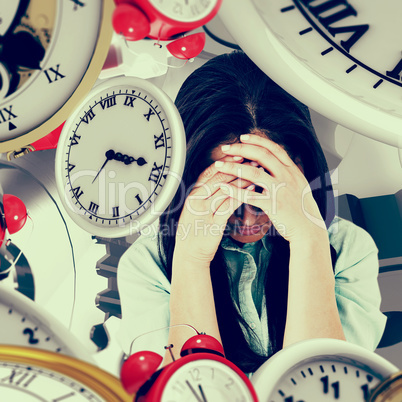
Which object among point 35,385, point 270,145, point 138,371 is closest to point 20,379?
point 35,385

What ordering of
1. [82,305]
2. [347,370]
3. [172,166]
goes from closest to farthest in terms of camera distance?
[347,370] → [172,166] → [82,305]

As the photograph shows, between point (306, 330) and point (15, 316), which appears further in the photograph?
point (15, 316)

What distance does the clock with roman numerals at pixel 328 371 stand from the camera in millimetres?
892

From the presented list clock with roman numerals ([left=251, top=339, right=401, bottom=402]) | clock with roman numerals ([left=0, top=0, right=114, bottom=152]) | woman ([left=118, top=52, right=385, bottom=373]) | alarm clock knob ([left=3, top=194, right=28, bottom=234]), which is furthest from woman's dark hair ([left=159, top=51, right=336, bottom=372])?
alarm clock knob ([left=3, top=194, right=28, bottom=234])

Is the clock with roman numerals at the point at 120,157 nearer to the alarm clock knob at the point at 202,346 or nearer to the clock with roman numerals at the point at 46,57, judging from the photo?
the clock with roman numerals at the point at 46,57

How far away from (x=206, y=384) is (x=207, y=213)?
1.33ft

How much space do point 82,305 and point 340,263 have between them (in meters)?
0.67

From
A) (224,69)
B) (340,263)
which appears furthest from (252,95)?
(340,263)

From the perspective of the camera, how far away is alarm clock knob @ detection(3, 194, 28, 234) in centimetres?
113

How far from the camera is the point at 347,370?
91 cm

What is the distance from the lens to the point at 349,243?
1040 mm

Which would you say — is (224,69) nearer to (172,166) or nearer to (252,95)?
(252,95)

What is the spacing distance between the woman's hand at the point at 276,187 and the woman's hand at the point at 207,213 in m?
0.02

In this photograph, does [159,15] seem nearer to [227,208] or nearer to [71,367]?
[227,208]
